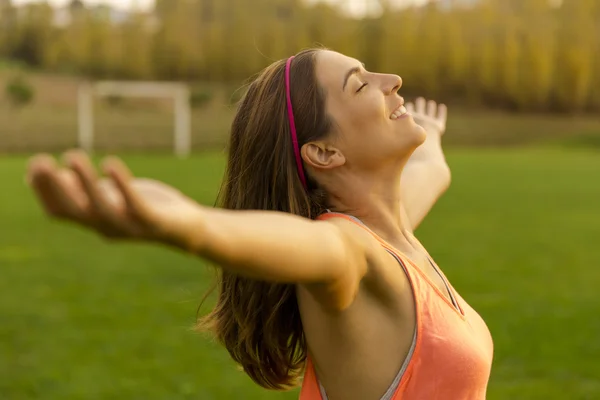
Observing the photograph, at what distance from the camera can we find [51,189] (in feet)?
3.73

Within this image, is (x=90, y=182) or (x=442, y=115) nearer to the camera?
(x=90, y=182)

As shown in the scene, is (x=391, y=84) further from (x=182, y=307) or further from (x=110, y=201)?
(x=182, y=307)

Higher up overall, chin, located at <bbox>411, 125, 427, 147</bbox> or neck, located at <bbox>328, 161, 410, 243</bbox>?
chin, located at <bbox>411, 125, 427, 147</bbox>

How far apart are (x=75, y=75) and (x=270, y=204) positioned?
43.4 m

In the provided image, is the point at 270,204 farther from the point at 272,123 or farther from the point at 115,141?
the point at 115,141

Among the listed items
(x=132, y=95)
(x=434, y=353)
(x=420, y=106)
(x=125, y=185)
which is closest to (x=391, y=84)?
(x=434, y=353)

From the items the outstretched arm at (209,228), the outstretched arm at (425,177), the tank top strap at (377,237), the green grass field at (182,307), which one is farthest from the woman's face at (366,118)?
the green grass field at (182,307)

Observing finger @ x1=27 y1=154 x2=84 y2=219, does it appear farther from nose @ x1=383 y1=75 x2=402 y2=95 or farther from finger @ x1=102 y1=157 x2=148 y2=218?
nose @ x1=383 y1=75 x2=402 y2=95

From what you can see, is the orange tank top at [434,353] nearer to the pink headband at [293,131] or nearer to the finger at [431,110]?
the pink headband at [293,131]

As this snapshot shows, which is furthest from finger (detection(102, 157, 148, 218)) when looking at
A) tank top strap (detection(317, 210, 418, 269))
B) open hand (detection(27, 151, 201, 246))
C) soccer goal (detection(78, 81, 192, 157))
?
soccer goal (detection(78, 81, 192, 157))

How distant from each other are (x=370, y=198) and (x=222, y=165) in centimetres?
2416

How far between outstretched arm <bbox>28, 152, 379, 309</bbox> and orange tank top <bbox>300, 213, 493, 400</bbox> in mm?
175

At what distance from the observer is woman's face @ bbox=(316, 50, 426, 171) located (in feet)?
6.52

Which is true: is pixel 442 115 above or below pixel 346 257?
below
